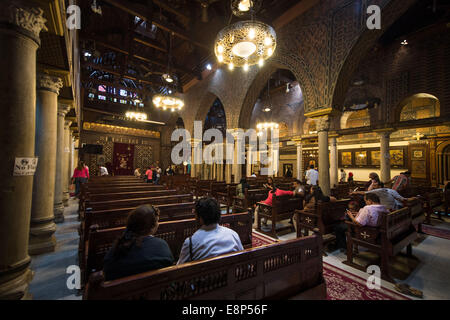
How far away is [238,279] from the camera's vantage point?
4.70 feet

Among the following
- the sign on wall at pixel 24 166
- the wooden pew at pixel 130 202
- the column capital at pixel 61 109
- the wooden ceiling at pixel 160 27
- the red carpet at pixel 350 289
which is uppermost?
the wooden ceiling at pixel 160 27

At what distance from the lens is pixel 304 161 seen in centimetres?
1694

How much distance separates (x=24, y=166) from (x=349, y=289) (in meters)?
4.27

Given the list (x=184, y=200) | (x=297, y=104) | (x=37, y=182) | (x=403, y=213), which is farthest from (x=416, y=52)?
(x=37, y=182)

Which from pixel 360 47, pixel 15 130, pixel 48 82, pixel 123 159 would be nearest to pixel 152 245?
pixel 15 130

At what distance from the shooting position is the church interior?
1.66 metres

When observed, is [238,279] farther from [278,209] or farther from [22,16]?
[278,209]

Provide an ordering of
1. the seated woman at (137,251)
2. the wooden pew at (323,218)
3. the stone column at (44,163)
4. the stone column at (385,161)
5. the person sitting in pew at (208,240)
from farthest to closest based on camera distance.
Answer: the stone column at (385,161) → the wooden pew at (323,218) → the stone column at (44,163) → the person sitting in pew at (208,240) → the seated woman at (137,251)

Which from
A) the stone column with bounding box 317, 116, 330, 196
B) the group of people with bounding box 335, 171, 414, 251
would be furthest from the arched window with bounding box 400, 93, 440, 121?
the group of people with bounding box 335, 171, 414, 251

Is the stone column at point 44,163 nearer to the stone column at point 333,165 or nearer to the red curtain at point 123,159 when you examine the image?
the stone column at point 333,165

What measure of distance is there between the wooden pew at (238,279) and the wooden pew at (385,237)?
187cm

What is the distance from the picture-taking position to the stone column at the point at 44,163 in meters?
3.65

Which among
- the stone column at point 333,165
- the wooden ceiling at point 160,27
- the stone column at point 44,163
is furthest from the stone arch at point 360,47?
the stone column at point 44,163

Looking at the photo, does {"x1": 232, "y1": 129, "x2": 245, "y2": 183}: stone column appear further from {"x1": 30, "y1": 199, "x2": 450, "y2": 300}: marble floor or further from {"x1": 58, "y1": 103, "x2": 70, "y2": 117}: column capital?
{"x1": 58, "y1": 103, "x2": 70, "y2": 117}: column capital
